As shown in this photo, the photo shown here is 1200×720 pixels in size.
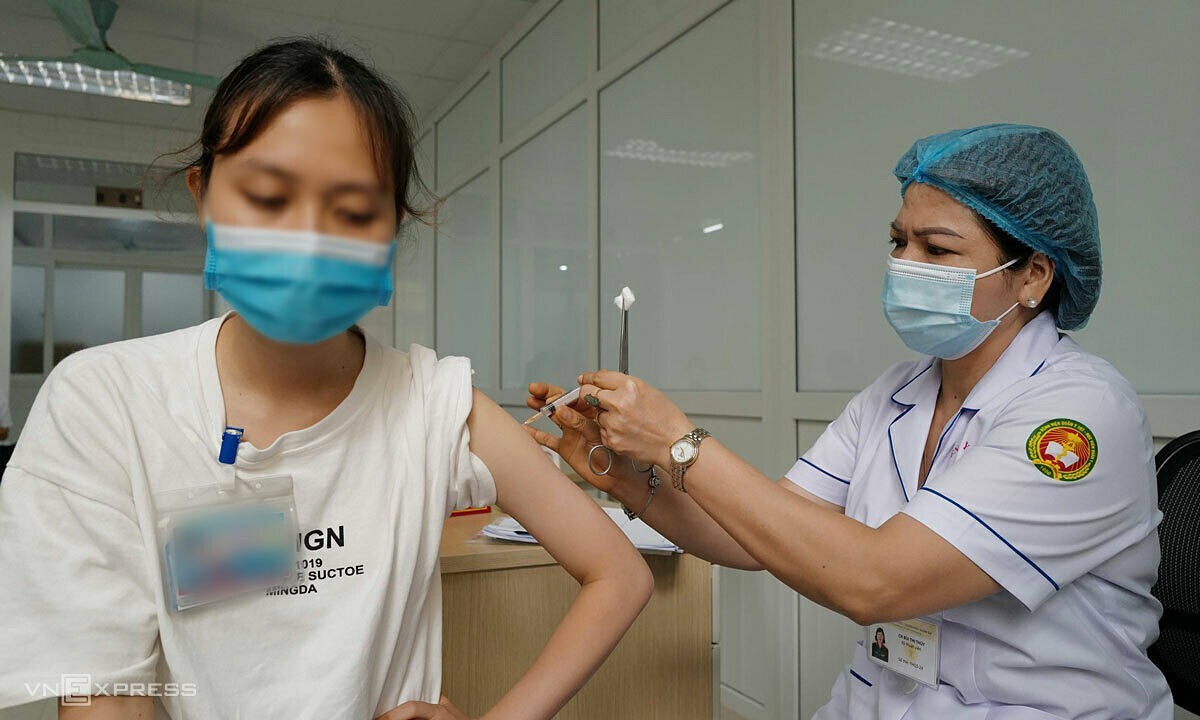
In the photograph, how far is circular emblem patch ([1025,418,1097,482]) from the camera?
1.07 meters

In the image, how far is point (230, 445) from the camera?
90 centimetres

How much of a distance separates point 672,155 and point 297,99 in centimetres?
252

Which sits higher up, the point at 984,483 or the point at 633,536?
the point at 984,483

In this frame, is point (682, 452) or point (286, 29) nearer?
point (682, 452)

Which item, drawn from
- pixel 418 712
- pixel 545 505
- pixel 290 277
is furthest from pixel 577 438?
pixel 290 277

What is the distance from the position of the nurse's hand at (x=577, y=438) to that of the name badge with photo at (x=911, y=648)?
0.49 metres

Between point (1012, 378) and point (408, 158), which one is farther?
point (1012, 378)

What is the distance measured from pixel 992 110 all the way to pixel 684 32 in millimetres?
1495

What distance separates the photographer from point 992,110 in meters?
1.97

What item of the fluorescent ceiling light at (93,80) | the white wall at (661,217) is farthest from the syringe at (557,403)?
the fluorescent ceiling light at (93,80)

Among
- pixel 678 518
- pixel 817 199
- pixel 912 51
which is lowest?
pixel 678 518

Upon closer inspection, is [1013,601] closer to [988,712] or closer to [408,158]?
[988,712]

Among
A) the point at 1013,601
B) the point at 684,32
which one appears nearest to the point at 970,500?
the point at 1013,601

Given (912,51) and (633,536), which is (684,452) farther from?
(912,51)
